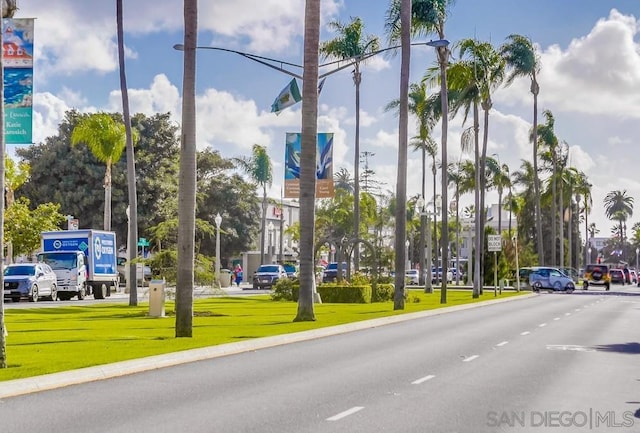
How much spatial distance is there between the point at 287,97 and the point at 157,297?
1045cm

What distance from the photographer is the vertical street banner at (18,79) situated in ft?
72.6

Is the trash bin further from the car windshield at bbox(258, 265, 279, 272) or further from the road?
the car windshield at bbox(258, 265, 279, 272)

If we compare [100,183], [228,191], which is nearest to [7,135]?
[100,183]

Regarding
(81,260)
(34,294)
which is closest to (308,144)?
(34,294)

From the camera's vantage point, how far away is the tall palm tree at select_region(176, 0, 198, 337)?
71.1 ft

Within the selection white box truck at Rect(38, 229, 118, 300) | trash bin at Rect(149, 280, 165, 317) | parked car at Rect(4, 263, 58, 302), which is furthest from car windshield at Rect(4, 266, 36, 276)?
trash bin at Rect(149, 280, 165, 317)

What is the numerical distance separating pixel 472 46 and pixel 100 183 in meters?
34.3

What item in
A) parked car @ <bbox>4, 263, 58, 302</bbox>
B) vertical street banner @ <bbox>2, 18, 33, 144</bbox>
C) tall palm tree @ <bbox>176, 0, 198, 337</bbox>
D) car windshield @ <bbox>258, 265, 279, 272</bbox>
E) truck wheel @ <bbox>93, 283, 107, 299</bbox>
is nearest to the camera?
tall palm tree @ <bbox>176, 0, 198, 337</bbox>

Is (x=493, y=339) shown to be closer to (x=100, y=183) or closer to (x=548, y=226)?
(x=100, y=183)

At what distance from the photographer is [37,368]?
47.9 feet

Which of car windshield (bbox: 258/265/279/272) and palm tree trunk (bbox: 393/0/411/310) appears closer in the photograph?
palm tree trunk (bbox: 393/0/411/310)

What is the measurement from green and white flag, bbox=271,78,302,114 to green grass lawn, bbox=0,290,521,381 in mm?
7800

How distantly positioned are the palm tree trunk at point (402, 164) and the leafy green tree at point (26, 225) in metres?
21.7

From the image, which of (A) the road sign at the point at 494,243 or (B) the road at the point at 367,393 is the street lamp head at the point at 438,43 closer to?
(B) the road at the point at 367,393
